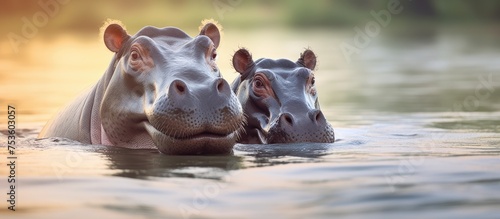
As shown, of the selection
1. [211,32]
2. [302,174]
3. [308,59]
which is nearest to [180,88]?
[302,174]

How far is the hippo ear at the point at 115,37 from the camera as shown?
30.6ft

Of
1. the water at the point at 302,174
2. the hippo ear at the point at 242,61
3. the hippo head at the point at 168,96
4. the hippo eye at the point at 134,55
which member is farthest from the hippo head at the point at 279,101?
the hippo eye at the point at 134,55

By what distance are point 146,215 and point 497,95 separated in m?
13.0

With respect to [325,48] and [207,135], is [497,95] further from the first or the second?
[325,48]

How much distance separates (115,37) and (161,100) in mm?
1474

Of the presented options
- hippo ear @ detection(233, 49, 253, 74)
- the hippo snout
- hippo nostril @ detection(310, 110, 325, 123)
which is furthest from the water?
hippo ear @ detection(233, 49, 253, 74)

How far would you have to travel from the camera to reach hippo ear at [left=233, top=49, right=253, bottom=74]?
10562 mm

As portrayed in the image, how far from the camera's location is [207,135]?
8141 mm

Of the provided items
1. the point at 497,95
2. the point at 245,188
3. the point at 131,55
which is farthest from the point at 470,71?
the point at 245,188

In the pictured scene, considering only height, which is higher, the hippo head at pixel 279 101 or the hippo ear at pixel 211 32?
the hippo ear at pixel 211 32

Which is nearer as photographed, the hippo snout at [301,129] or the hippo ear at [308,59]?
the hippo snout at [301,129]

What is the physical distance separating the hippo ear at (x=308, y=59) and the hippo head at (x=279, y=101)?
0.01 m

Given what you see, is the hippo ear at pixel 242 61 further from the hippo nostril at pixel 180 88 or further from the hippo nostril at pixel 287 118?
the hippo nostril at pixel 180 88

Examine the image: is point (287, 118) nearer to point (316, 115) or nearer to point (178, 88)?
point (316, 115)
